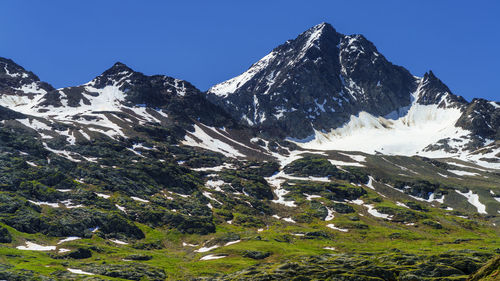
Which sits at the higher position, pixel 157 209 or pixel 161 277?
pixel 157 209

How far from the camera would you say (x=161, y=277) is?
90.1 meters

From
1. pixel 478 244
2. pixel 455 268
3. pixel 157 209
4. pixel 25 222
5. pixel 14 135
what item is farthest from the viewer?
pixel 14 135

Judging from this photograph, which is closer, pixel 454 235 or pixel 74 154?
pixel 454 235

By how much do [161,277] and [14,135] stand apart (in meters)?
126

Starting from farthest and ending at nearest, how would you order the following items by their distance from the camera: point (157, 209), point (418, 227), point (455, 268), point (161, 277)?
point (418, 227), point (157, 209), point (161, 277), point (455, 268)

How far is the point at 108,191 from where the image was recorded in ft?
509

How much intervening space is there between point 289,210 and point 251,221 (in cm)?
2884

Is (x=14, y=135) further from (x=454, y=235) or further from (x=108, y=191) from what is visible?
(x=454, y=235)

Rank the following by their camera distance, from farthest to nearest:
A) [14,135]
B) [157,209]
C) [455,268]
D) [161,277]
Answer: [14,135] → [157,209] → [161,277] → [455,268]

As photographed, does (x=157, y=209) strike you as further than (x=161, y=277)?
Yes

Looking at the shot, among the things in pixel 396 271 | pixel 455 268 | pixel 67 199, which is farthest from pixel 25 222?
pixel 455 268

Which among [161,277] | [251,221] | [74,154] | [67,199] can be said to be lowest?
[161,277]

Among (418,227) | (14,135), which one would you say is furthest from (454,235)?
(14,135)

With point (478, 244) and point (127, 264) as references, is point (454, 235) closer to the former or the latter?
point (478, 244)
